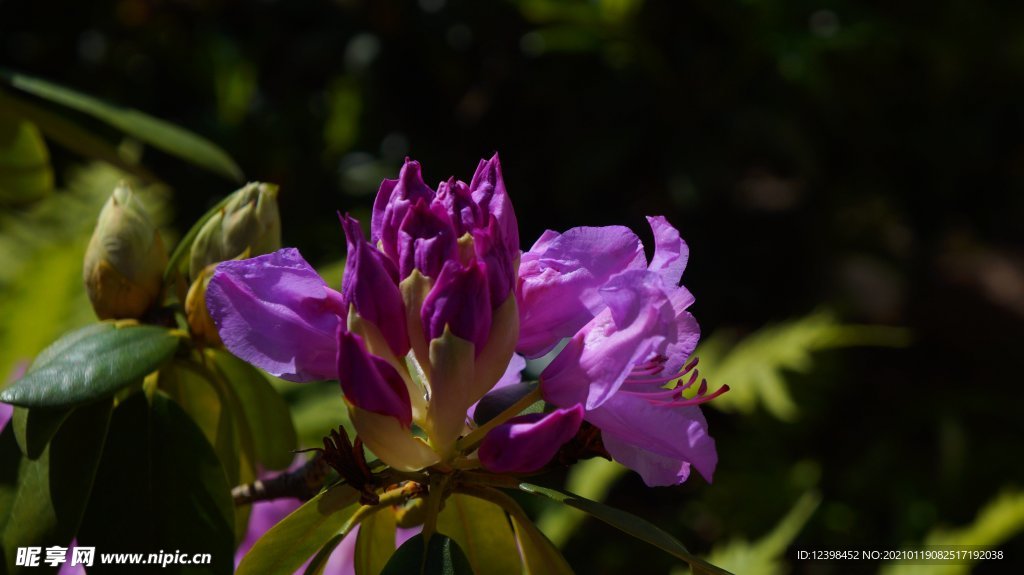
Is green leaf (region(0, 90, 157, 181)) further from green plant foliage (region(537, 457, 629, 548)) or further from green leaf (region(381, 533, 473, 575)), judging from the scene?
green plant foliage (region(537, 457, 629, 548))

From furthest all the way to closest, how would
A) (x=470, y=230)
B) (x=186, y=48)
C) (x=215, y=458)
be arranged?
(x=186, y=48) → (x=215, y=458) → (x=470, y=230)

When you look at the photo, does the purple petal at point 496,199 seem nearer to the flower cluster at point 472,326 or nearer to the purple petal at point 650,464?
the flower cluster at point 472,326

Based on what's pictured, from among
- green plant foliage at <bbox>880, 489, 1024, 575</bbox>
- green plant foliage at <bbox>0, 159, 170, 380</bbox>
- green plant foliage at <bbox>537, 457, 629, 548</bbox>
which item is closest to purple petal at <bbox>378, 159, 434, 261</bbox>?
green plant foliage at <bbox>0, 159, 170, 380</bbox>

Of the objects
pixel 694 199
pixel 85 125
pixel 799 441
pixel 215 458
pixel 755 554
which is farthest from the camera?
pixel 799 441

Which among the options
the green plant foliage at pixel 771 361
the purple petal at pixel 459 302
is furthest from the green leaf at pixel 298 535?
the green plant foliage at pixel 771 361

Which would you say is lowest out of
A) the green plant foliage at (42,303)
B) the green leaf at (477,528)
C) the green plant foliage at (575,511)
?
the green plant foliage at (575,511)

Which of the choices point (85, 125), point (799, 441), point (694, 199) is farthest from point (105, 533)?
point (799, 441)

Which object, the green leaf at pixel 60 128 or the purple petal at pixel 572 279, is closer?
the purple petal at pixel 572 279

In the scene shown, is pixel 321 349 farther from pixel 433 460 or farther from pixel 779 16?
pixel 779 16
